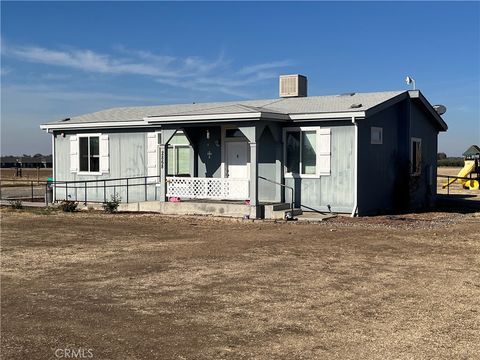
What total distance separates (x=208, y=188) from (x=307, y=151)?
3.25 m

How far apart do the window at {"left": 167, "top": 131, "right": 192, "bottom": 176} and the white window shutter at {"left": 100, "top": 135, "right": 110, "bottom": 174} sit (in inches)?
97.5

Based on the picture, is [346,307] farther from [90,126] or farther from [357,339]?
[90,126]

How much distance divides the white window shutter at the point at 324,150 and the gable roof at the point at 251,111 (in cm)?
59

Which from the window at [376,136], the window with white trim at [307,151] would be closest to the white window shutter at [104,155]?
the window with white trim at [307,151]

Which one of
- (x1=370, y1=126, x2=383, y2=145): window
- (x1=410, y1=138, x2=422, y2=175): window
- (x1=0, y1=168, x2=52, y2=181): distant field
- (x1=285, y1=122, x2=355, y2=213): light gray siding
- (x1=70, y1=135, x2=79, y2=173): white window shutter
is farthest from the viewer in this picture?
(x1=0, y1=168, x2=52, y2=181): distant field

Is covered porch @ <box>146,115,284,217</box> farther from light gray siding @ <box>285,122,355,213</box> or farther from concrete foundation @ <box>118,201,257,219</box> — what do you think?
light gray siding @ <box>285,122,355,213</box>

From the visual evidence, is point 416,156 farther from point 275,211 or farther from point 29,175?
point 29,175

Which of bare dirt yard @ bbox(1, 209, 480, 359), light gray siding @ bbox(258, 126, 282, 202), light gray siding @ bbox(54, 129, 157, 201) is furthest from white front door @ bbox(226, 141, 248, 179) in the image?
bare dirt yard @ bbox(1, 209, 480, 359)

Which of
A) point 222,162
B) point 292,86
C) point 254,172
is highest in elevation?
point 292,86

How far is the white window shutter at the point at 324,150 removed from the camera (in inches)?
663

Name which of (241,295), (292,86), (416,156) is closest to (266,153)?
(292,86)

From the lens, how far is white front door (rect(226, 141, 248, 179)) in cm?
1869

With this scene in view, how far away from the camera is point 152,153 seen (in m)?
19.9

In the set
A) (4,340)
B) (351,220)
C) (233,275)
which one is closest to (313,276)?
(233,275)
